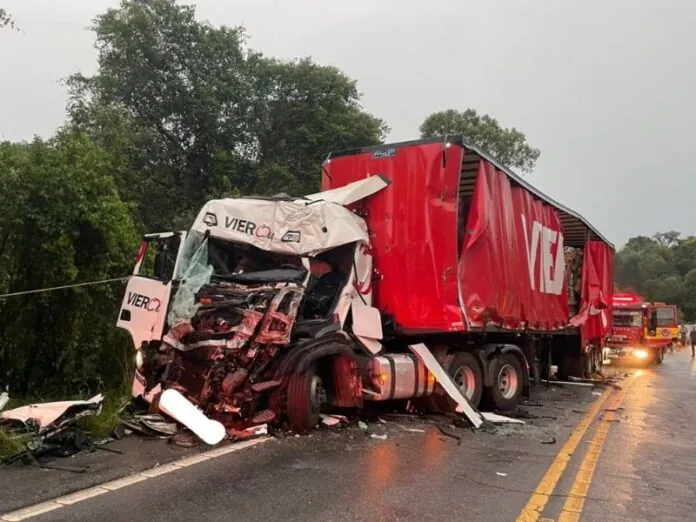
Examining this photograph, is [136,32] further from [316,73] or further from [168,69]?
[316,73]

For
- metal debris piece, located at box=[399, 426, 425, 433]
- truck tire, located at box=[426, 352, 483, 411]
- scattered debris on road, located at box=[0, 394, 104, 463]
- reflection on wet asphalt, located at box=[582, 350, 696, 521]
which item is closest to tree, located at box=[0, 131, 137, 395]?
scattered debris on road, located at box=[0, 394, 104, 463]

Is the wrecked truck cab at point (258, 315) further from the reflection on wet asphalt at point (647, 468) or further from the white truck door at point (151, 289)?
the reflection on wet asphalt at point (647, 468)

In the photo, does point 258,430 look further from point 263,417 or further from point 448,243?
point 448,243

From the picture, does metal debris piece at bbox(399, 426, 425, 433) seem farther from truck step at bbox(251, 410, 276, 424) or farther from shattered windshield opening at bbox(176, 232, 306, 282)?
shattered windshield opening at bbox(176, 232, 306, 282)

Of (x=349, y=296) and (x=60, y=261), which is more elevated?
(x=60, y=261)

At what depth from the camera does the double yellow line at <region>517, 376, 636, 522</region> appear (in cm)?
456

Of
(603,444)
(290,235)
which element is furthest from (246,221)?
(603,444)

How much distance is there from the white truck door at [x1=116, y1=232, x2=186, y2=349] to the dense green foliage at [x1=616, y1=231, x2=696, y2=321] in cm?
6859

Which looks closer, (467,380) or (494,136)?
(467,380)

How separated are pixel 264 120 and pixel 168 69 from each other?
3764mm

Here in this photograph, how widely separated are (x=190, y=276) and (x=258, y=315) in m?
1.07

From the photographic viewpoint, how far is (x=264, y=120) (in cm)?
2333

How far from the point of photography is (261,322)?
6.66 meters

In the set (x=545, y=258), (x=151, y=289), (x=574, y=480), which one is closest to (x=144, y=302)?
(x=151, y=289)
